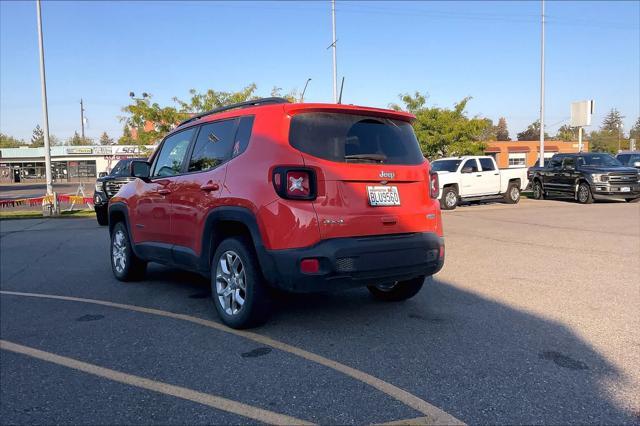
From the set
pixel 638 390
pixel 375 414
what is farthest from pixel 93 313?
pixel 638 390

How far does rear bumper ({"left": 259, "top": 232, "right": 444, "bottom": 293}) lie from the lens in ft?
13.0

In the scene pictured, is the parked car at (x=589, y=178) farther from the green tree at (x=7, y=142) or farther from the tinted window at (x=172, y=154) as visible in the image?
the green tree at (x=7, y=142)

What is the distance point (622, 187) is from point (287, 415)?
1897 centimetres

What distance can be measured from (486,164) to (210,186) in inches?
645

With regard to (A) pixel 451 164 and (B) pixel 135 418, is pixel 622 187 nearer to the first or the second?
(A) pixel 451 164

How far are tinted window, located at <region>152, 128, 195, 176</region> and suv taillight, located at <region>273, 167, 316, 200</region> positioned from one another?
1947 mm

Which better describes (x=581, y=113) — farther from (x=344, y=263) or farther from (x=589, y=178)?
(x=344, y=263)

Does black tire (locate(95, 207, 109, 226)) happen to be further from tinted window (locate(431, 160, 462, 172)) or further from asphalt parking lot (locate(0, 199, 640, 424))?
tinted window (locate(431, 160, 462, 172))

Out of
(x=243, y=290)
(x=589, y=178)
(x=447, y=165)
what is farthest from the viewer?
(x=447, y=165)

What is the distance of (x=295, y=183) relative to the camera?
4.03 metres

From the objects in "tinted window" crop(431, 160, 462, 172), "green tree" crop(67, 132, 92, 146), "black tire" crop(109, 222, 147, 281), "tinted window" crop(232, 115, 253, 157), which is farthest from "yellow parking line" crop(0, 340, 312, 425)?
"green tree" crop(67, 132, 92, 146)

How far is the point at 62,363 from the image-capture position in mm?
3949

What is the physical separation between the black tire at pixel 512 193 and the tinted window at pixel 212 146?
55.6 ft

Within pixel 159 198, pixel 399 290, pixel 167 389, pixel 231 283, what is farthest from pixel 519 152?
pixel 167 389
